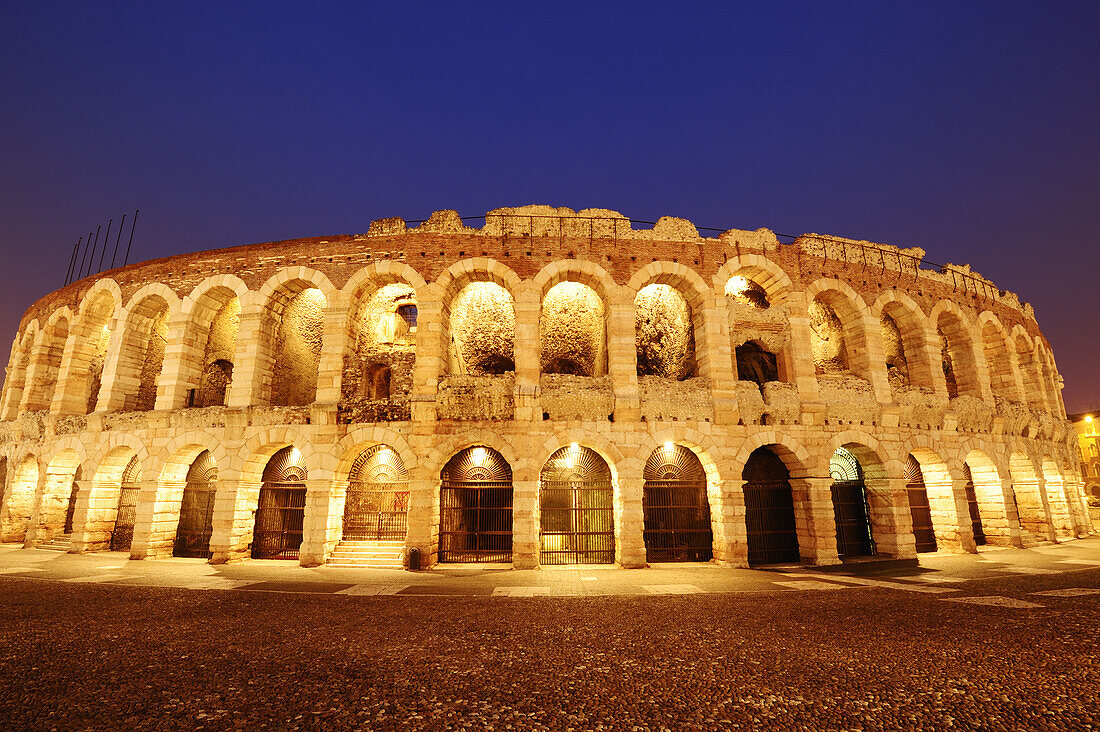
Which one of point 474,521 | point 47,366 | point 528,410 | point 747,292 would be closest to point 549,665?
point 528,410

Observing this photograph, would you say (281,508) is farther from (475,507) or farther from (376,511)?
(475,507)

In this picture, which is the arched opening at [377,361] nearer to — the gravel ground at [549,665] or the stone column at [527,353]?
the stone column at [527,353]

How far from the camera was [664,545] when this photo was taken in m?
13.6

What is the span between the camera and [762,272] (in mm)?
14898

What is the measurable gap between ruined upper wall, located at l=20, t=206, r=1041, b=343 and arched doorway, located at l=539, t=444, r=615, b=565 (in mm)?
5882

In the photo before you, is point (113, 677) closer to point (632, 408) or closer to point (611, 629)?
point (611, 629)

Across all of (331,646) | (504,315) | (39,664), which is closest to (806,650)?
(331,646)

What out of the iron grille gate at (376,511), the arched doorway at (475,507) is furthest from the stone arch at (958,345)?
the iron grille gate at (376,511)

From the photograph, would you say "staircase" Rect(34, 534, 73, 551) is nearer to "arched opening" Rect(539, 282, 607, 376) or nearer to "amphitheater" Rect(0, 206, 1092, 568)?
"amphitheater" Rect(0, 206, 1092, 568)

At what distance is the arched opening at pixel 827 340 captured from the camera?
16047 millimetres

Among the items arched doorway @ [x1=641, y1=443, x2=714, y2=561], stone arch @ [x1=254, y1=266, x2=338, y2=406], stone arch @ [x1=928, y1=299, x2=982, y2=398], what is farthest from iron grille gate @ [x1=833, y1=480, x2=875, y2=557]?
stone arch @ [x1=254, y1=266, x2=338, y2=406]

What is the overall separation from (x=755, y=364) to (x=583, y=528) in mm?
9152

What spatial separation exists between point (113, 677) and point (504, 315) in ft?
44.3

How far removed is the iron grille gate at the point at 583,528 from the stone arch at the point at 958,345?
1371 cm
